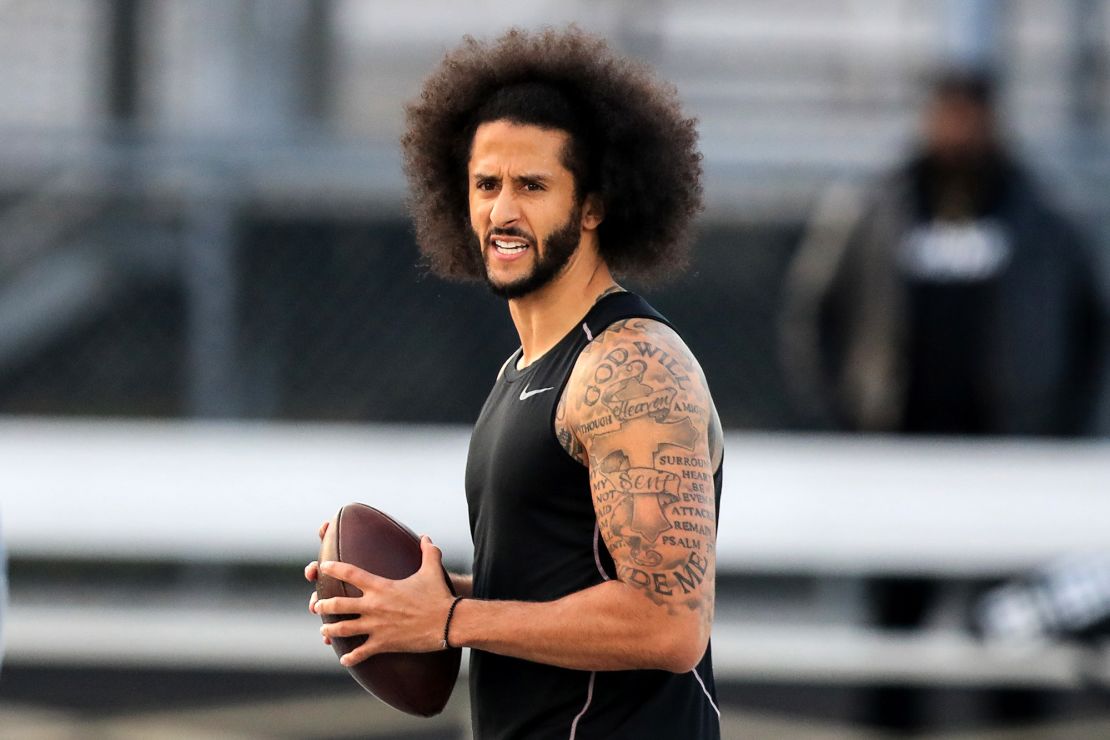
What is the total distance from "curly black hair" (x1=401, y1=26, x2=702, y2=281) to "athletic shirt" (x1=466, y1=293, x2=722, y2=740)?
0.18m

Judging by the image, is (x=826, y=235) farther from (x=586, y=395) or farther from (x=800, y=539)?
(x=586, y=395)

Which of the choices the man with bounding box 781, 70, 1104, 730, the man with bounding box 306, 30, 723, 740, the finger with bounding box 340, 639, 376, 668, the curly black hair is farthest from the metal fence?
the finger with bounding box 340, 639, 376, 668

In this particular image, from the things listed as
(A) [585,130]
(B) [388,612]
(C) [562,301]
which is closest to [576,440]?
(C) [562,301]

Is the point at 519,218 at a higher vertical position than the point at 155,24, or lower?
lower

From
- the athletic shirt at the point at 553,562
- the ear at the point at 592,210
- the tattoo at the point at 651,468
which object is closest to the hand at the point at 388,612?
the athletic shirt at the point at 553,562

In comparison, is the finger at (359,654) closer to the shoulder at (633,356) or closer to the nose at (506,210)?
the shoulder at (633,356)

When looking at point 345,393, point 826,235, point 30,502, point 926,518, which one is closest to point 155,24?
point 345,393

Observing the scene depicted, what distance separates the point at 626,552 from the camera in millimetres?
2322

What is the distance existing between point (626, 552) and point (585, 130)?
689 mm

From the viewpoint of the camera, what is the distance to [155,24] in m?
9.40

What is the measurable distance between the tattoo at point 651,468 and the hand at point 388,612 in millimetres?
284

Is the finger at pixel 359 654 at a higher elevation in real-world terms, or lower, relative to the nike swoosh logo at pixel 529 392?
lower

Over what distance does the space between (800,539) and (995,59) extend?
2.26 metres

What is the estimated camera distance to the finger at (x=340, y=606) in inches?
93.7
